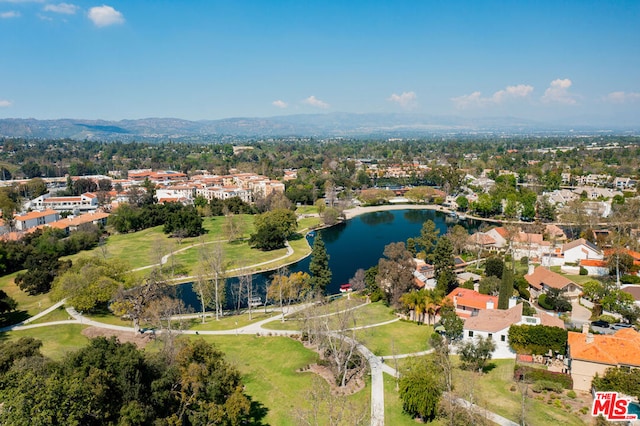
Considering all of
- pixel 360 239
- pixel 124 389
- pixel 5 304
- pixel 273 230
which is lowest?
pixel 360 239

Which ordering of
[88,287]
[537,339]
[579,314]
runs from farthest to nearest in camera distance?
[88,287] < [579,314] < [537,339]

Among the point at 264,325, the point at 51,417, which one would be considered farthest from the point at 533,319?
the point at 51,417

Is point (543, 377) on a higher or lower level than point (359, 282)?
higher

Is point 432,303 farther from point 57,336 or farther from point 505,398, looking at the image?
point 57,336

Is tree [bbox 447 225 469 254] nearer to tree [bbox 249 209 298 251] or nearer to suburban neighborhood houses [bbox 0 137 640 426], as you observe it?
suburban neighborhood houses [bbox 0 137 640 426]

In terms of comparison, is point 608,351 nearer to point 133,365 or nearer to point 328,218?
point 133,365

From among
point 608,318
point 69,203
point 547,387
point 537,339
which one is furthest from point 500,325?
point 69,203
